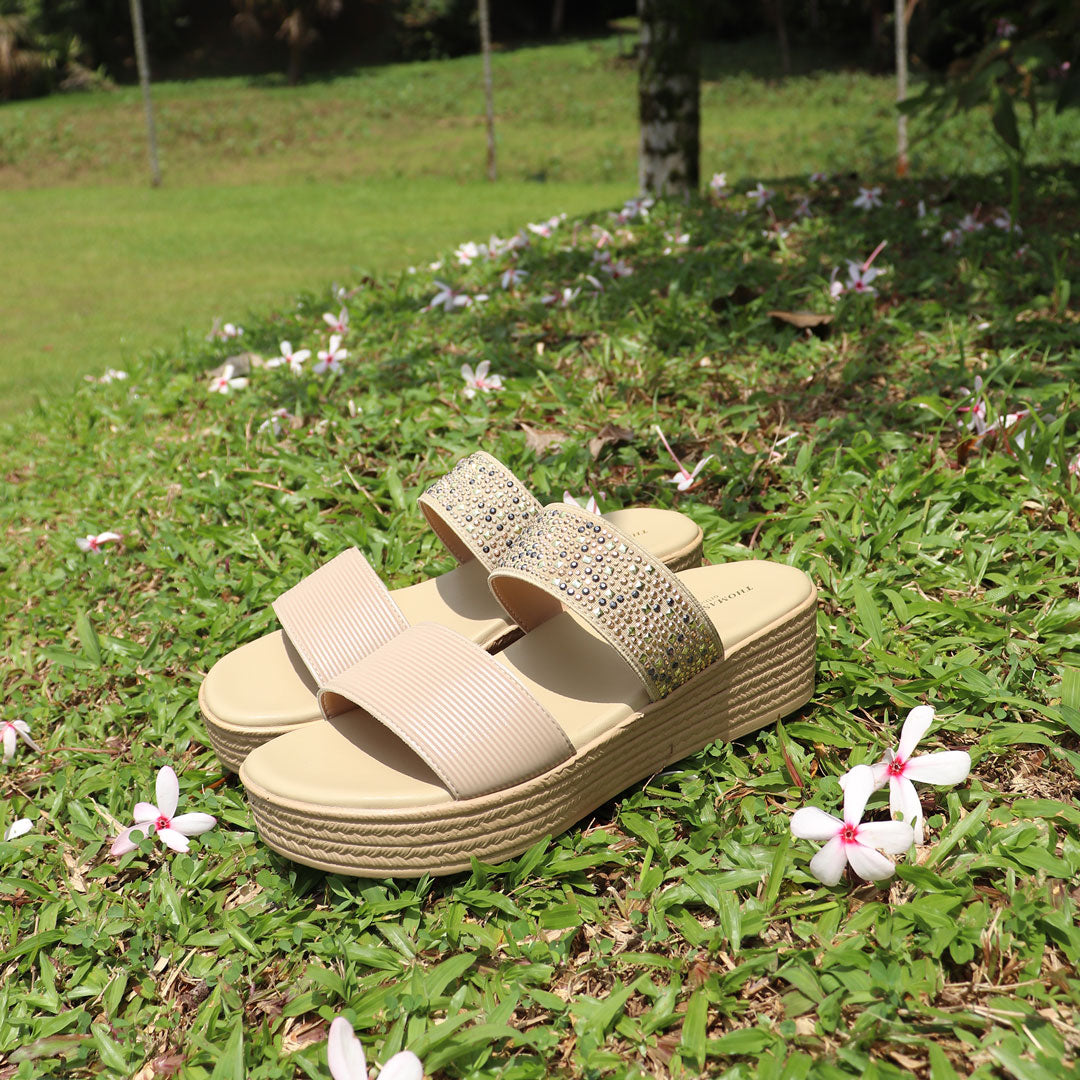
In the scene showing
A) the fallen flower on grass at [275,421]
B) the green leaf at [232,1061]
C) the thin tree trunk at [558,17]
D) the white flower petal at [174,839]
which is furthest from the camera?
the thin tree trunk at [558,17]

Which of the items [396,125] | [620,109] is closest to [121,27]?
[396,125]

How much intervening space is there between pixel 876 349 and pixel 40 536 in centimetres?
269

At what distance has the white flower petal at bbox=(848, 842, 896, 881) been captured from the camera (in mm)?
1327

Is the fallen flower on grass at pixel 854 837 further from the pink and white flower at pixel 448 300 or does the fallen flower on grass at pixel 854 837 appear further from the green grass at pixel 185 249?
the green grass at pixel 185 249

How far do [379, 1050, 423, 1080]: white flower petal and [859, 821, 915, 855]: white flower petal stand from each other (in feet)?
2.21

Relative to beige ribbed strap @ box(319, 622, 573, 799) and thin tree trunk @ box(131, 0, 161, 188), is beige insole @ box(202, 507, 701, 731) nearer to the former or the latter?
beige ribbed strap @ box(319, 622, 573, 799)

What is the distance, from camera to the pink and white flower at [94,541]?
104 inches

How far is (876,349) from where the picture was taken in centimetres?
307

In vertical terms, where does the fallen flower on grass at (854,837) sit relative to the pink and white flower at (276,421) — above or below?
below

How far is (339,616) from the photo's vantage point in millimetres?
1764

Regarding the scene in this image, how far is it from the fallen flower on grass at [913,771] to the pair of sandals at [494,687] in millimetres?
298

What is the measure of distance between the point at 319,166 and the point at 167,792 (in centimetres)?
1698

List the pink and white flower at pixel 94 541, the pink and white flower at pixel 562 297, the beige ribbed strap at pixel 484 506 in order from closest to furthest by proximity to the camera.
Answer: the beige ribbed strap at pixel 484 506 → the pink and white flower at pixel 94 541 → the pink and white flower at pixel 562 297

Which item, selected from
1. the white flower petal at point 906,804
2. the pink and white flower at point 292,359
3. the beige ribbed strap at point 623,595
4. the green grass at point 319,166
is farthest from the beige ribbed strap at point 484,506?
the green grass at point 319,166
